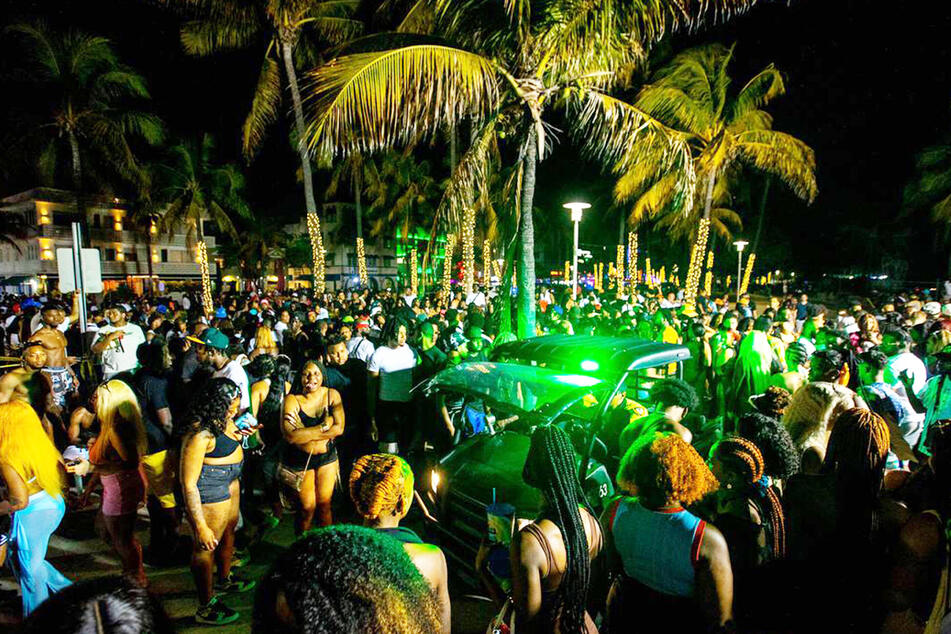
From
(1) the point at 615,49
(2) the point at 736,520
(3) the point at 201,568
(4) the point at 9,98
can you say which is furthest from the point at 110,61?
(2) the point at 736,520

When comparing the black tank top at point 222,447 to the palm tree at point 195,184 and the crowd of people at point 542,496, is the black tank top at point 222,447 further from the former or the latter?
the palm tree at point 195,184

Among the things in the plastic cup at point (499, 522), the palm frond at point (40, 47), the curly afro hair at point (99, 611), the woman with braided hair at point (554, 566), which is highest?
the palm frond at point (40, 47)

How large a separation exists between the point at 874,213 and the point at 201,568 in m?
53.6

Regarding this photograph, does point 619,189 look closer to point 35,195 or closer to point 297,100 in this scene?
point 297,100

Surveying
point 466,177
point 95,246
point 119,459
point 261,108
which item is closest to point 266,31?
point 261,108

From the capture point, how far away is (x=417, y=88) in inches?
280

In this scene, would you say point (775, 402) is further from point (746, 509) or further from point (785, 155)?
point (785, 155)

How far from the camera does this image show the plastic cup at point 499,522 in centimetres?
330

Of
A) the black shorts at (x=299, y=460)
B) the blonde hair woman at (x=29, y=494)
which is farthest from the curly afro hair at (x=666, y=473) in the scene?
the blonde hair woman at (x=29, y=494)

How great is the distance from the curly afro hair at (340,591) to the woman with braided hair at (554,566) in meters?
0.78

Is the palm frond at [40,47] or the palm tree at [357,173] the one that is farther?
the palm tree at [357,173]

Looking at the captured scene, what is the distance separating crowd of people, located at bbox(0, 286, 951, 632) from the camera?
1618mm

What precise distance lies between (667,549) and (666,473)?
33 centimetres

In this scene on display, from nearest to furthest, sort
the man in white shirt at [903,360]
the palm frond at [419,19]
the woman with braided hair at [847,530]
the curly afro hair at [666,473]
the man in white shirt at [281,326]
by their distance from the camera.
Answer: 1. the curly afro hair at [666,473]
2. the woman with braided hair at [847,530]
3. the man in white shirt at [903,360]
4. the palm frond at [419,19]
5. the man in white shirt at [281,326]
